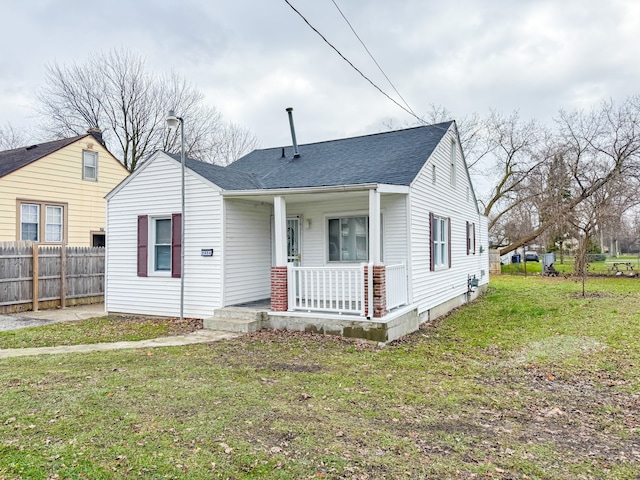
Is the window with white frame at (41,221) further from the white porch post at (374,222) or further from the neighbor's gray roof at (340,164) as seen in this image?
the white porch post at (374,222)

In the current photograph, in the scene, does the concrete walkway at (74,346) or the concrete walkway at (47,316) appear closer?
the concrete walkway at (74,346)

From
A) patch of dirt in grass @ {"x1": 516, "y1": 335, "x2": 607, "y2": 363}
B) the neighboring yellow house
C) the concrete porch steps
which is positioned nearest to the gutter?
the concrete porch steps

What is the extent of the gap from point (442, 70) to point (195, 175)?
8.10 meters

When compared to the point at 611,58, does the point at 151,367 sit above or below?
below

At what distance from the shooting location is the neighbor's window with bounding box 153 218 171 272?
9828 millimetres

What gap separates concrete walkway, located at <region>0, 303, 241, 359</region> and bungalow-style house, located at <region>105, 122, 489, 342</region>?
2.22 ft

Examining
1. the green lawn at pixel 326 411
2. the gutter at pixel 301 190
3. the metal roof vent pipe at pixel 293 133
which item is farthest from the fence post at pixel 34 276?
the metal roof vent pipe at pixel 293 133

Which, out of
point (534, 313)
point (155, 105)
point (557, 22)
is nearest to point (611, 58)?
Answer: point (557, 22)

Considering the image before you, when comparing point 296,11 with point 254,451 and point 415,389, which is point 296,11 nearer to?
point 415,389

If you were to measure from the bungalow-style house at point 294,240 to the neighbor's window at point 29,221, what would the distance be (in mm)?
5453

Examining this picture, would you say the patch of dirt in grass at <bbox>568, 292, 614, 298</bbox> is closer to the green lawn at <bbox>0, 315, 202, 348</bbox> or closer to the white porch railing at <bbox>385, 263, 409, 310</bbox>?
the white porch railing at <bbox>385, 263, 409, 310</bbox>

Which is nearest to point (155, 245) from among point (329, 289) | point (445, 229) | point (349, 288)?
point (329, 289)

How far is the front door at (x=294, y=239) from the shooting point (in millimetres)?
10297

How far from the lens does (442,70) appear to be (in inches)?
490
